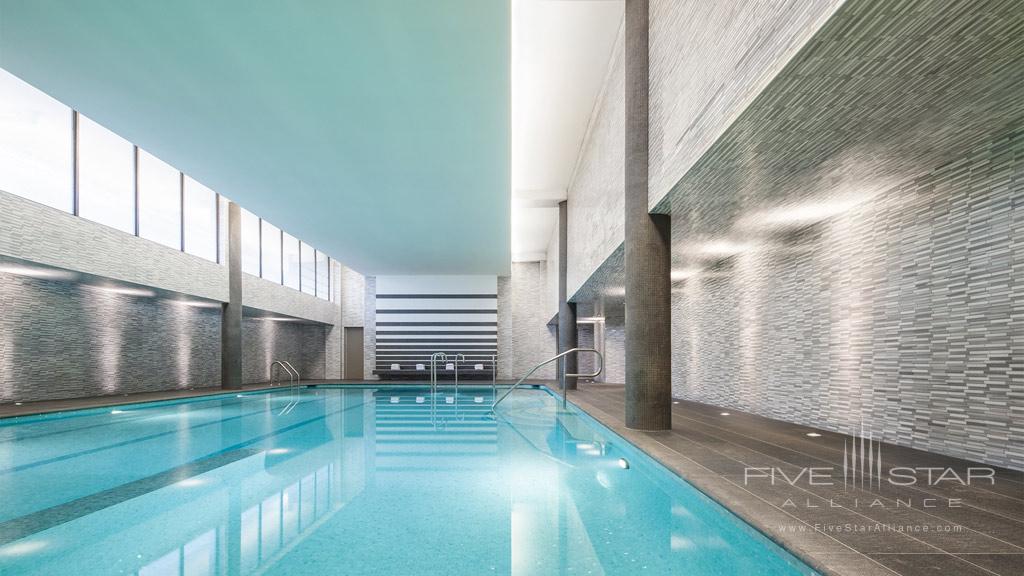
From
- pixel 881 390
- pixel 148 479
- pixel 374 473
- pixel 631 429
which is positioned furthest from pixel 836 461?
pixel 148 479

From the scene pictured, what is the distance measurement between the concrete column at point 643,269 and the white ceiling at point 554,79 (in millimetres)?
744

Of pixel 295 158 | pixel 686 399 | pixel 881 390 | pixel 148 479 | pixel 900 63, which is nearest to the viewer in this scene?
pixel 900 63

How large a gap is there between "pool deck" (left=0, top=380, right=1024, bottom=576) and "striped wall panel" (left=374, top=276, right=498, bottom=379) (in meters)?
13.3

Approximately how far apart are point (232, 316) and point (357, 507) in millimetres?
11227

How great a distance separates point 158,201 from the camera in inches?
436

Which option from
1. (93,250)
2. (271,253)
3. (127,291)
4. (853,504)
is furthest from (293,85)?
(271,253)

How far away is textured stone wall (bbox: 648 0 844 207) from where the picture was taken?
2629 millimetres

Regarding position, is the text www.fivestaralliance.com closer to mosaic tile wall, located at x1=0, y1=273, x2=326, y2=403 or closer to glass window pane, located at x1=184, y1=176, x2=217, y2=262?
mosaic tile wall, located at x1=0, y1=273, x2=326, y2=403

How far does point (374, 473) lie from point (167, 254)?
902 cm

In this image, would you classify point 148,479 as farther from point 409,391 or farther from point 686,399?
point 409,391

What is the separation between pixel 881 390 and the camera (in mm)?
4703

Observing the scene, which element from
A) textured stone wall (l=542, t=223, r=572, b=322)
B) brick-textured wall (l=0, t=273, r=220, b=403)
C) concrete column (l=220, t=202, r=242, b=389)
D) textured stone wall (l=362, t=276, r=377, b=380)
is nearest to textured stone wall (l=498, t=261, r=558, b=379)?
textured stone wall (l=542, t=223, r=572, b=322)

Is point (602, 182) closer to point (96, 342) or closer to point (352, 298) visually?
point (96, 342)

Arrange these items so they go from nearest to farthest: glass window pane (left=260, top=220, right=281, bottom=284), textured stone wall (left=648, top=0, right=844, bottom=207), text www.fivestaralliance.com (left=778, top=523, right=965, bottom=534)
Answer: text www.fivestaralliance.com (left=778, top=523, right=965, bottom=534)
textured stone wall (left=648, top=0, right=844, bottom=207)
glass window pane (left=260, top=220, right=281, bottom=284)
